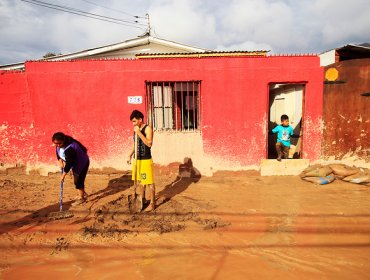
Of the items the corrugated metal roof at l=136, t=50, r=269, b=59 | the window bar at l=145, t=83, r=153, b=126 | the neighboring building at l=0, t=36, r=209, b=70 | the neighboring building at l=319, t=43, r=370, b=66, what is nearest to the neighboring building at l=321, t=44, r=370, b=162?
the neighboring building at l=319, t=43, r=370, b=66

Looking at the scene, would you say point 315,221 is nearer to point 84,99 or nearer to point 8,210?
point 8,210

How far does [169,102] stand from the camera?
7066 millimetres

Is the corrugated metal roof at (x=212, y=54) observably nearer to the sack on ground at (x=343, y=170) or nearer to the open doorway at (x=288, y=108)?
the open doorway at (x=288, y=108)

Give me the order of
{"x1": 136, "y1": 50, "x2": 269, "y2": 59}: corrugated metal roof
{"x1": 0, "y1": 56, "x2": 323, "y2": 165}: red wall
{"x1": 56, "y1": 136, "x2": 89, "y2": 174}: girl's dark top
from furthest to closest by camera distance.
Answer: {"x1": 136, "y1": 50, "x2": 269, "y2": 59}: corrugated metal roof
{"x1": 0, "y1": 56, "x2": 323, "y2": 165}: red wall
{"x1": 56, "y1": 136, "x2": 89, "y2": 174}: girl's dark top

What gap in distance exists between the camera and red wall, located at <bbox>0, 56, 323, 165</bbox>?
6496mm

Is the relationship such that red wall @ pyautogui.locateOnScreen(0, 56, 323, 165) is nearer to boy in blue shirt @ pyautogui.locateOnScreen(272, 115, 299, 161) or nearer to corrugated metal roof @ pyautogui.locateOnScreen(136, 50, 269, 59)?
boy in blue shirt @ pyautogui.locateOnScreen(272, 115, 299, 161)

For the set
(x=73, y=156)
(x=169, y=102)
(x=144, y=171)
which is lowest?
(x=144, y=171)

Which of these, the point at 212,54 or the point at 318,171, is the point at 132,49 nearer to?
the point at 212,54

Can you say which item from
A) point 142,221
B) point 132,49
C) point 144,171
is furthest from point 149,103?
point 132,49

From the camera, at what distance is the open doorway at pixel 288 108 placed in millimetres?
7820

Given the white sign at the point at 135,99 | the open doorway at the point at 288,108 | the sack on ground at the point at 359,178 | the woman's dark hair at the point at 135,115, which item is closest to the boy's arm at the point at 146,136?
the woman's dark hair at the point at 135,115

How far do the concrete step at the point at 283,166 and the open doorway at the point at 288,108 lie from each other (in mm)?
296

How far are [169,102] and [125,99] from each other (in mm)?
1178

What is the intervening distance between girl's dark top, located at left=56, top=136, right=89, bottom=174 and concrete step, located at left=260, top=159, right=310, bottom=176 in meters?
4.33
